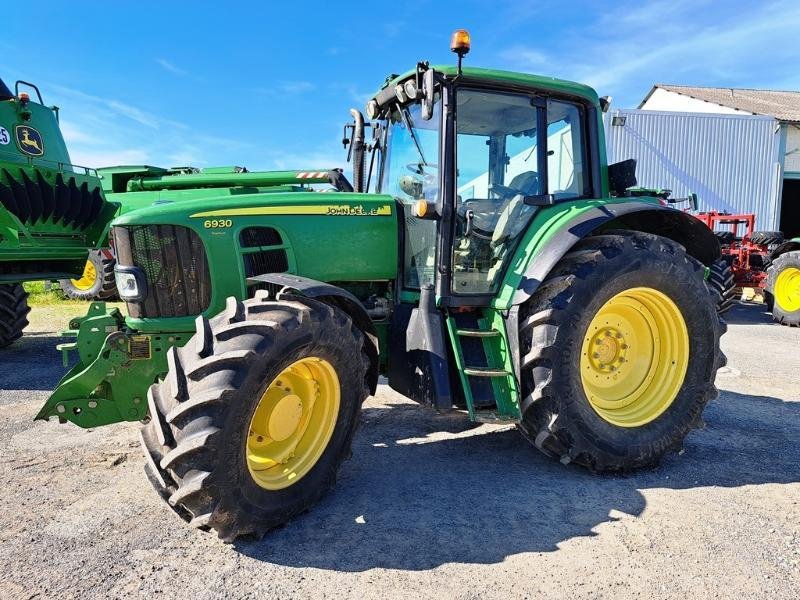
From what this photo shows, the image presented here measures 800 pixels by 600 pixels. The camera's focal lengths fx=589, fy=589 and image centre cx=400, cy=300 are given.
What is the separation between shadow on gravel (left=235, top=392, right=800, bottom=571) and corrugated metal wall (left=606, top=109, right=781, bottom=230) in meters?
15.9

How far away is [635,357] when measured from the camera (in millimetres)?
3859

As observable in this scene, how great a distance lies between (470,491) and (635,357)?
148cm

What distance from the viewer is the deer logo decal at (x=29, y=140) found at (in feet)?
24.4

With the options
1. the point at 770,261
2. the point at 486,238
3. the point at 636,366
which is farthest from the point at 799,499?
the point at 770,261

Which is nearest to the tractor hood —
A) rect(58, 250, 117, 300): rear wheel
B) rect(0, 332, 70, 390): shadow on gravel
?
rect(0, 332, 70, 390): shadow on gravel

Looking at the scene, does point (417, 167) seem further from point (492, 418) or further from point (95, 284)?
point (95, 284)

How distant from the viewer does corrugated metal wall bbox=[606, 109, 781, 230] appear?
18547 millimetres

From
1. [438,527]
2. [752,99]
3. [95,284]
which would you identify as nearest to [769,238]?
[438,527]

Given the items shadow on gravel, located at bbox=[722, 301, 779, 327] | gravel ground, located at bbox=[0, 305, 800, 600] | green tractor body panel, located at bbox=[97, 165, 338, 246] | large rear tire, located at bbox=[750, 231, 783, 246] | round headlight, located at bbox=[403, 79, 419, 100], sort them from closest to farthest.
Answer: gravel ground, located at bbox=[0, 305, 800, 600], round headlight, located at bbox=[403, 79, 419, 100], green tractor body panel, located at bbox=[97, 165, 338, 246], shadow on gravel, located at bbox=[722, 301, 779, 327], large rear tire, located at bbox=[750, 231, 783, 246]

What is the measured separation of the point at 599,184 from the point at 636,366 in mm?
1248

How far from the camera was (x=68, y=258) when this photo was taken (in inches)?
→ 305

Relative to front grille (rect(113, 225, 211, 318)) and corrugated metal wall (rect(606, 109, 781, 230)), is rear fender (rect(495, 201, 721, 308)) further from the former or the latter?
corrugated metal wall (rect(606, 109, 781, 230))

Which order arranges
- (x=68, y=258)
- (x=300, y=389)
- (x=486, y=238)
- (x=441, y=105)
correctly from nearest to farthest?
(x=300, y=389)
(x=441, y=105)
(x=486, y=238)
(x=68, y=258)

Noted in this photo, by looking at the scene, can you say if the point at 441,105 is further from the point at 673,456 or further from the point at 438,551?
the point at 673,456
